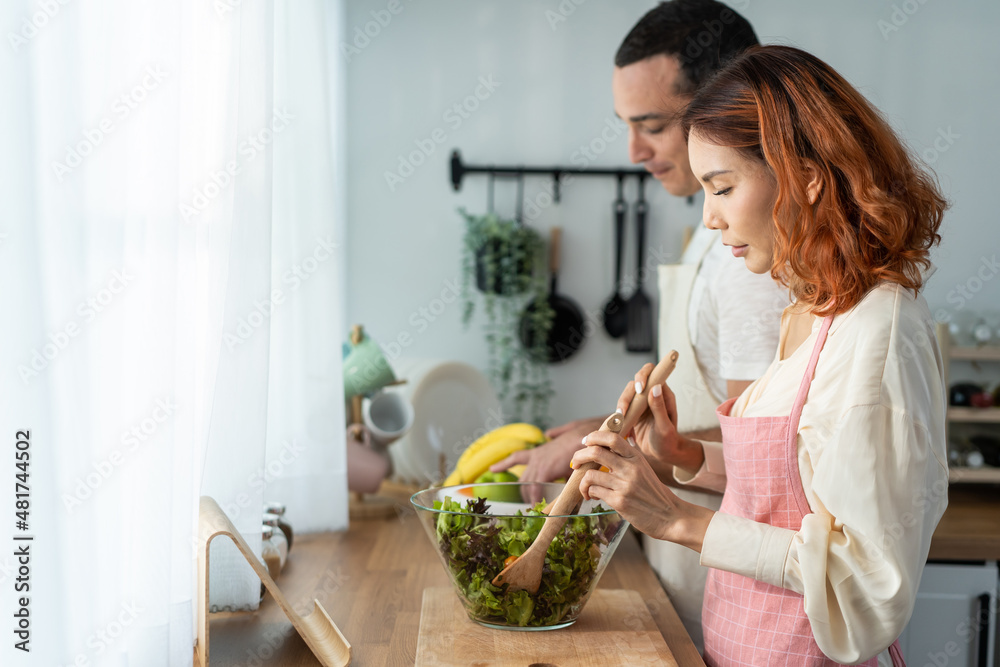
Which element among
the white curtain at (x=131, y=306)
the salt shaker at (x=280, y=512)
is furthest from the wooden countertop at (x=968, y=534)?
the white curtain at (x=131, y=306)

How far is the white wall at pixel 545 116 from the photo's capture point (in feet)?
7.17

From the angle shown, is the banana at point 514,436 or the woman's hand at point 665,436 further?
the banana at point 514,436

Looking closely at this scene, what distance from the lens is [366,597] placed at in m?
1.11

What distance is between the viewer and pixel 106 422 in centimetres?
66

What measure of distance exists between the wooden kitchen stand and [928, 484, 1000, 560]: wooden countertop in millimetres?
1233

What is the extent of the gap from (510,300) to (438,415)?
1.62 feet

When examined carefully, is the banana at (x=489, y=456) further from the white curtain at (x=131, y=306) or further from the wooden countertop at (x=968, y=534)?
the wooden countertop at (x=968, y=534)

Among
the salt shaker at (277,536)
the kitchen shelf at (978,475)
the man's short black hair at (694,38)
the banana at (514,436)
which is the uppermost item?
the man's short black hair at (694,38)

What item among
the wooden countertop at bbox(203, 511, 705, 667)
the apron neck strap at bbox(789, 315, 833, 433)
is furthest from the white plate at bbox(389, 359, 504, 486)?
the apron neck strap at bbox(789, 315, 833, 433)

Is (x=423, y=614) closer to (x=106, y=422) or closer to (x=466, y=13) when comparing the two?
(x=106, y=422)

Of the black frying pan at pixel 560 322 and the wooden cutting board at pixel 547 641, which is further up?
the black frying pan at pixel 560 322

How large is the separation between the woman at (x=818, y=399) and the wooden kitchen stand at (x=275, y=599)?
0.34 m

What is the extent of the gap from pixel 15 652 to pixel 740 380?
85 centimetres

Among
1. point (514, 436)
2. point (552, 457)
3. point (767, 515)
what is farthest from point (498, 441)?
point (767, 515)
